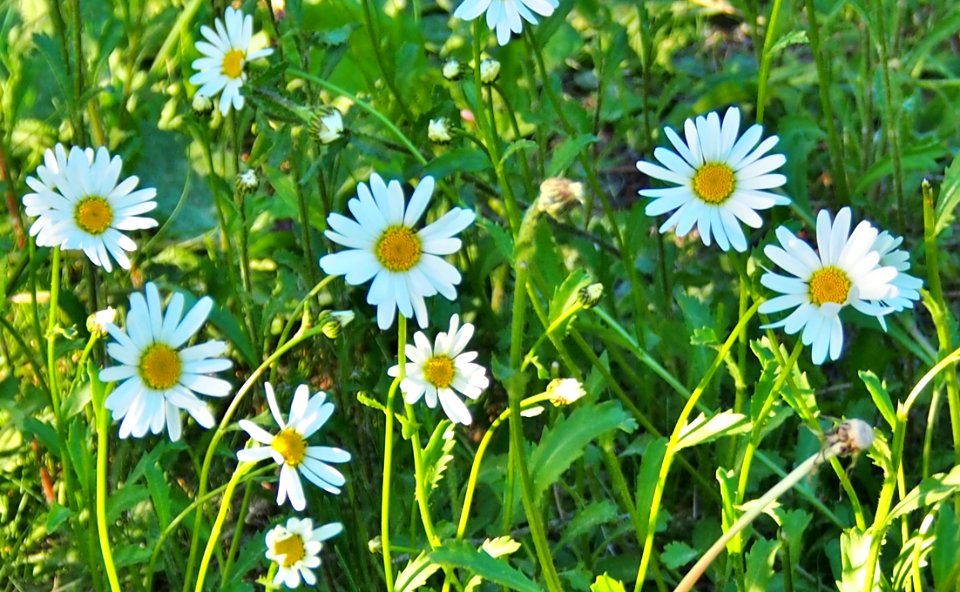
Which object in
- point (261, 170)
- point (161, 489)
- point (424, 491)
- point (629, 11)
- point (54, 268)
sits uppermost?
point (629, 11)

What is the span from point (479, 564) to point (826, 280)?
42 centimetres

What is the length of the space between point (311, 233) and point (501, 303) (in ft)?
0.97

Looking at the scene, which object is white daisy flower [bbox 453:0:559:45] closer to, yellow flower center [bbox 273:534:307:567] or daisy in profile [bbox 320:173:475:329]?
daisy in profile [bbox 320:173:475:329]

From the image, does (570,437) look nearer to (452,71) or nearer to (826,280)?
(826,280)

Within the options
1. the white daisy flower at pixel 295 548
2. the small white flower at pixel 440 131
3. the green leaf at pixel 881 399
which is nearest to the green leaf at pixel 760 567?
the green leaf at pixel 881 399

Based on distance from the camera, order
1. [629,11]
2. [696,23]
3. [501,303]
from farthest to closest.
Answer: [696,23] < [629,11] < [501,303]

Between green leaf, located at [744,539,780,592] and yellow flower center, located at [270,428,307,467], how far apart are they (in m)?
0.46

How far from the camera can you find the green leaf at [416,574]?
1045mm

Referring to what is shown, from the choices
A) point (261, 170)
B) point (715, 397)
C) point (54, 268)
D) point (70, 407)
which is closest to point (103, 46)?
point (261, 170)

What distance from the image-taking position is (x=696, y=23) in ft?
7.19

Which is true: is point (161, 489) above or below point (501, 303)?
below

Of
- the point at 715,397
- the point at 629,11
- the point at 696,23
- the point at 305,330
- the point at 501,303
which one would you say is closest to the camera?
the point at 305,330

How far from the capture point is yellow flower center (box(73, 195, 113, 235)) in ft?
3.74

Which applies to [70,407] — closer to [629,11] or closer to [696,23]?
[629,11]
